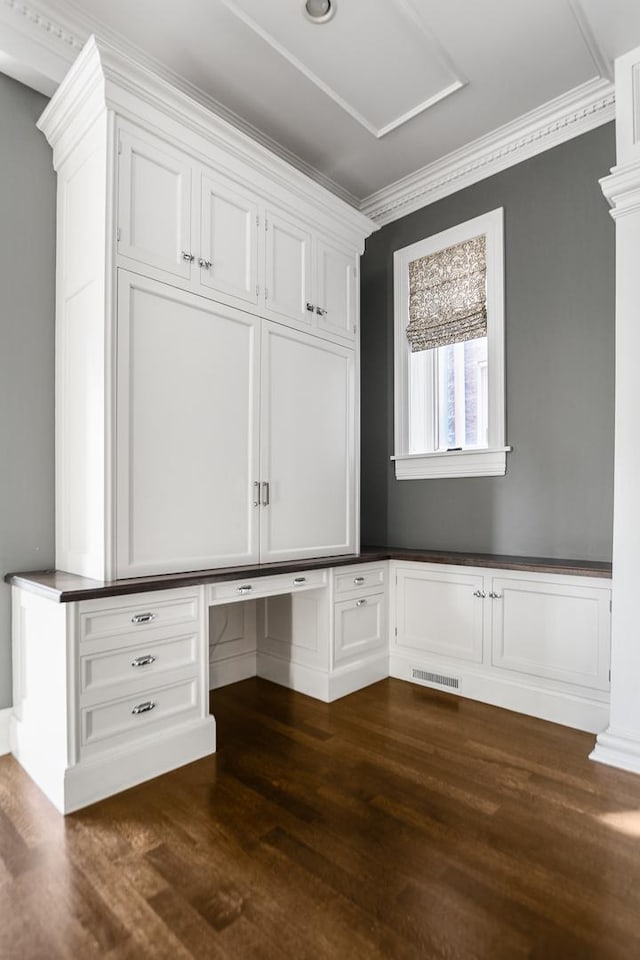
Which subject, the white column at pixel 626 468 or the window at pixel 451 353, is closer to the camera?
the white column at pixel 626 468

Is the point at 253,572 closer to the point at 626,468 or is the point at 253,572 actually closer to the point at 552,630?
the point at 552,630

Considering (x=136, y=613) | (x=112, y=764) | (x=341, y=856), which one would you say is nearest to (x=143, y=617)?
(x=136, y=613)

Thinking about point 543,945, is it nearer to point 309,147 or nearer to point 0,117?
point 0,117

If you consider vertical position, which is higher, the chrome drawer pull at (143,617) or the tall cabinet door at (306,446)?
the tall cabinet door at (306,446)

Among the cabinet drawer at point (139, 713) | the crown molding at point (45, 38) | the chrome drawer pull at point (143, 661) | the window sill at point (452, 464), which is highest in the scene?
the crown molding at point (45, 38)

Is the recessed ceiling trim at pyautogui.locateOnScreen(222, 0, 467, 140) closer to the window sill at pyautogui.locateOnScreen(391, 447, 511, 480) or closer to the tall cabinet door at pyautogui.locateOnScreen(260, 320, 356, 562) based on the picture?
the tall cabinet door at pyautogui.locateOnScreen(260, 320, 356, 562)

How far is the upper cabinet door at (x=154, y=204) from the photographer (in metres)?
2.32

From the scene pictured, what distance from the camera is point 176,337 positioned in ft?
8.15

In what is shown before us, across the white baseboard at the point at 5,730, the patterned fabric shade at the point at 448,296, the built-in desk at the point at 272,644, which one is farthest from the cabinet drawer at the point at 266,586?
the patterned fabric shade at the point at 448,296

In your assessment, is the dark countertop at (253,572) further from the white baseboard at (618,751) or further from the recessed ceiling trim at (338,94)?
the recessed ceiling trim at (338,94)

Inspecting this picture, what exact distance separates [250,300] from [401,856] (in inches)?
95.3

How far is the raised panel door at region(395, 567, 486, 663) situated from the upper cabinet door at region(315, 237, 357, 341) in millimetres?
1538

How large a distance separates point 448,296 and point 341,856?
3.17 metres

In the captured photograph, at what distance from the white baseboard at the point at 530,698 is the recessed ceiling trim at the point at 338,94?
3183 mm
